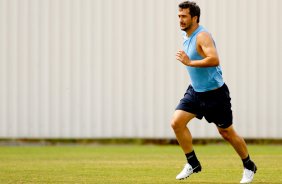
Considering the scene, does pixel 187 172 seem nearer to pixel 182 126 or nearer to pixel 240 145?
pixel 182 126

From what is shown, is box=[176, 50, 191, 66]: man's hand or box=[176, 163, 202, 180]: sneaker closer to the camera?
box=[176, 50, 191, 66]: man's hand

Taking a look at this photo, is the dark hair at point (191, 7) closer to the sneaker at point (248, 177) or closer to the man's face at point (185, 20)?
the man's face at point (185, 20)

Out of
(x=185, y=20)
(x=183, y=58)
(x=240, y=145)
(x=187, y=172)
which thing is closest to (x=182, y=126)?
(x=187, y=172)

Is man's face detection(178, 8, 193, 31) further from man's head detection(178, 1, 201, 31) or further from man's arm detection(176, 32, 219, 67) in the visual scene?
man's arm detection(176, 32, 219, 67)

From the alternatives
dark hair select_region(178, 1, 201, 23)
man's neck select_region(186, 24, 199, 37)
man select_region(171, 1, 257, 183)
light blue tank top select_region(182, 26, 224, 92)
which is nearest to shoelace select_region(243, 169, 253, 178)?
man select_region(171, 1, 257, 183)

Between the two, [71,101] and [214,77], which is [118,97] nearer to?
[71,101]

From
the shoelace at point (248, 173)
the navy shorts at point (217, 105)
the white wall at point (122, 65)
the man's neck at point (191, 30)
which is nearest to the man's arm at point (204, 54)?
the man's neck at point (191, 30)

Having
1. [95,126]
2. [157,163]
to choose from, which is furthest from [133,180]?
[95,126]

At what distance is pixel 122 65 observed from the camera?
53.4 feet

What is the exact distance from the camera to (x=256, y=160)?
41.4ft

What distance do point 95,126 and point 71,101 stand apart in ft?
1.97

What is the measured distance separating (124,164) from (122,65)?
178 inches

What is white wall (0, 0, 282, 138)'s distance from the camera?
16.1 meters

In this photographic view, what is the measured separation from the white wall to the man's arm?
6.86 metres
